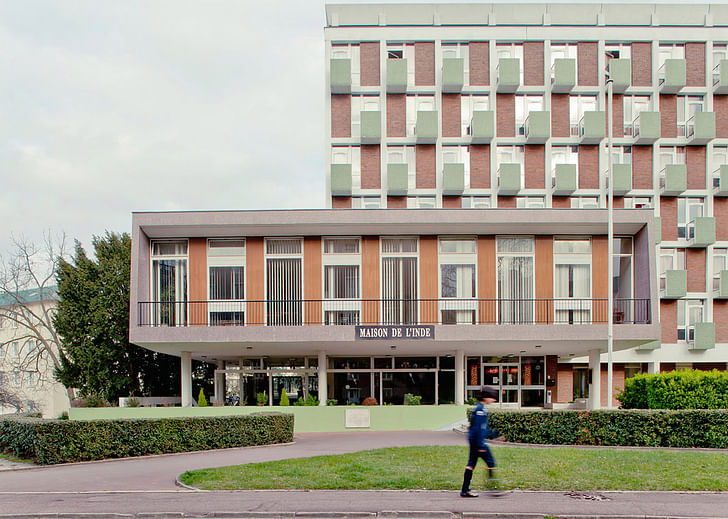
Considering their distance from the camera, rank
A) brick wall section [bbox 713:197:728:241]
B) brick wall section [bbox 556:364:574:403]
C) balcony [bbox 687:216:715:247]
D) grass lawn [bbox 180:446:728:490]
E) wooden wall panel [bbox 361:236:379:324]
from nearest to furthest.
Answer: grass lawn [bbox 180:446:728:490]
wooden wall panel [bbox 361:236:379:324]
brick wall section [bbox 556:364:574:403]
balcony [bbox 687:216:715:247]
brick wall section [bbox 713:197:728:241]

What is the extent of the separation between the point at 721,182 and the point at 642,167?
450cm

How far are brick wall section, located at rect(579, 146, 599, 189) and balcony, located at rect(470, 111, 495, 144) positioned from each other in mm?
5767

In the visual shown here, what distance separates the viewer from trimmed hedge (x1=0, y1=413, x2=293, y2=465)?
52.6ft

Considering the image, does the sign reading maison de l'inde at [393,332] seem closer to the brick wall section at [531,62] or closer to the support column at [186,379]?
the support column at [186,379]

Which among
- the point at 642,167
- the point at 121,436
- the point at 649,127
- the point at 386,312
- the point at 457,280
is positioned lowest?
the point at 121,436

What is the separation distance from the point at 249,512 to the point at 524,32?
37885 millimetres

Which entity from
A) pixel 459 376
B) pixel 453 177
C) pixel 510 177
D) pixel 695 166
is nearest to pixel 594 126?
pixel 510 177

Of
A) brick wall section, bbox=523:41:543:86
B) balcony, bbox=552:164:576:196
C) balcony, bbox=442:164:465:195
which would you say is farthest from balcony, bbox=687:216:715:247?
balcony, bbox=442:164:465:195

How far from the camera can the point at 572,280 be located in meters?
25.6

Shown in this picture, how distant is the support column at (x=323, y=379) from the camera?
2587cm

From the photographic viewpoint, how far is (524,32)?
4109 cm

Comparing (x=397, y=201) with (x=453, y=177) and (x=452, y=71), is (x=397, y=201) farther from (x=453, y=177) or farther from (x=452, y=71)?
(x=452, y=71)

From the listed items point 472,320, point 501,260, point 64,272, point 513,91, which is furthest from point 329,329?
point 513,91

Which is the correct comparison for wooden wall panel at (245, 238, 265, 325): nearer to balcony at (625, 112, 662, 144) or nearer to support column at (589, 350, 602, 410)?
support column at (589, 350, 602, 410)
